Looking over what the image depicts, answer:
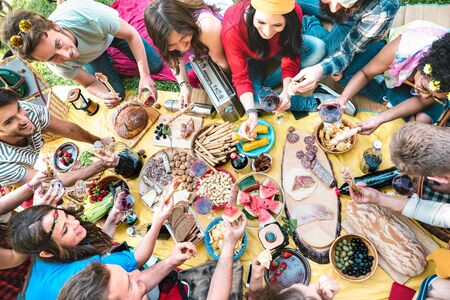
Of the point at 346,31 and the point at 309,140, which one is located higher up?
the point at 346,31

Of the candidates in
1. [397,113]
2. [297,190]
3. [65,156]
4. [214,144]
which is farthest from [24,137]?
[397,113]

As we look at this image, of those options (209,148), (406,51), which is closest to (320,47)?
(406,51)

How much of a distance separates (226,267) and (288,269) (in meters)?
0.57

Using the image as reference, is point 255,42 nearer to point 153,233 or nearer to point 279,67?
point 279,67

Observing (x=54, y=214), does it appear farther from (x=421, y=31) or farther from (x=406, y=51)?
(x=421, y=31)

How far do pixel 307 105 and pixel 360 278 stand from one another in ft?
4.93

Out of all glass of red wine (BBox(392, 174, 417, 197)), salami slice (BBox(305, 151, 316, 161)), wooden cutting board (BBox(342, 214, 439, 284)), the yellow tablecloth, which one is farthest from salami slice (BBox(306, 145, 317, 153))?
wooden cutting board (BBox(342, 214, 439, 284))

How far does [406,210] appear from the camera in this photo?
245 cm

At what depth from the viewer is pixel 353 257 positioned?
2.56m

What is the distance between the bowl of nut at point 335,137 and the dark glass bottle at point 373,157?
0.16m

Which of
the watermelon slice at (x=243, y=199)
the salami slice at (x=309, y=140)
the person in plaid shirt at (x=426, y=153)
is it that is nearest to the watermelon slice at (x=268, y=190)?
the watermelon slice at (x=243, y=199)

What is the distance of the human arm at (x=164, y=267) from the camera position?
238 cm

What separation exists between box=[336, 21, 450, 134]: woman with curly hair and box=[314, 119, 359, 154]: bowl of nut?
0.49 feet

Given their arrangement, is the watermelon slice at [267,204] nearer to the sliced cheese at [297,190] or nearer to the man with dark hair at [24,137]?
the sliced cheese at [297,190]
